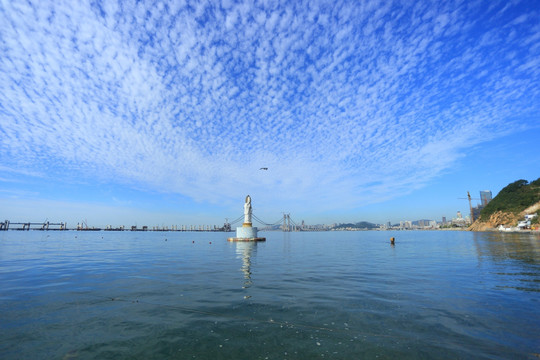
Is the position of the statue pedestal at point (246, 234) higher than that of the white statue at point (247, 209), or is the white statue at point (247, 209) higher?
the white statue at point (247, 209)

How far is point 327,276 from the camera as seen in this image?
730 inches

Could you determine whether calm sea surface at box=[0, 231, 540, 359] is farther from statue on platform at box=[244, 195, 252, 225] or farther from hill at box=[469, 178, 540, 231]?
hill at box=[469, 178, 540, 231]

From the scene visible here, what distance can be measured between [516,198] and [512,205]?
8192 millimetres

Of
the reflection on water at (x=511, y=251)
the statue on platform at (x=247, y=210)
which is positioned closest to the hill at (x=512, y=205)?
the reflection on water at (x=511, y=251)

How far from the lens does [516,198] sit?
138000 millimetres

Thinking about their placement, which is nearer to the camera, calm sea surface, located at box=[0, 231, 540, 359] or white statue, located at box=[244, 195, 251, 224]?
calm sea surface, located at box=[0, 231, 540, 359]

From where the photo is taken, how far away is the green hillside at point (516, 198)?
12594cm

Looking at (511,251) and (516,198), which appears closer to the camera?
(511,251)

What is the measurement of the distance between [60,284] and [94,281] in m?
1.75

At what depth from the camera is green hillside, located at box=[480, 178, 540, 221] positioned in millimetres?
125938

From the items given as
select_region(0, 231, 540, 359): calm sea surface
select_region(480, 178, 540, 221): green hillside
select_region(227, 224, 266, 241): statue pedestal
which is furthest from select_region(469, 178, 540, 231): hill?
select_region(0, 231, 540, 359): calm sea surface

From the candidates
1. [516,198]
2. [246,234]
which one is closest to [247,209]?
[246,234]

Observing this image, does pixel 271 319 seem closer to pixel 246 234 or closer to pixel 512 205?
pixel 246 234

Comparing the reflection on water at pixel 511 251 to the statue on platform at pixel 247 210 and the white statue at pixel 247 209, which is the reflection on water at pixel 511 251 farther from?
the white statue at pixel 247 209
